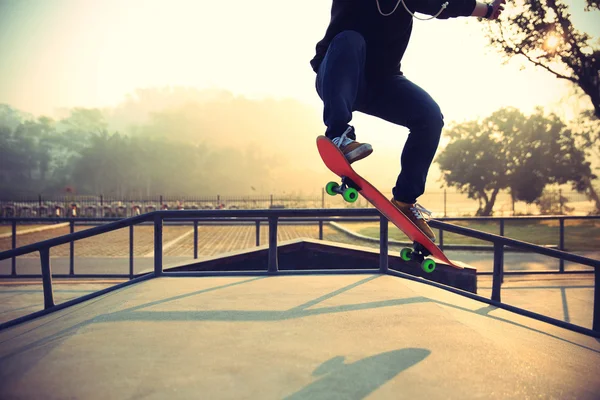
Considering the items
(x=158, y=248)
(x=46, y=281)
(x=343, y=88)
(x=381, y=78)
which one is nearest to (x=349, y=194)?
(x=343, y=88)

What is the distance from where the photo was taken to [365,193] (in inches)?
119

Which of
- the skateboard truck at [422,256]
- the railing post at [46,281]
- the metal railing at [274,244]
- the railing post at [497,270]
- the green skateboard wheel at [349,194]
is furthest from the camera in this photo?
the railing post at [497,270]

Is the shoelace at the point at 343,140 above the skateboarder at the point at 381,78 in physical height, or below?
below

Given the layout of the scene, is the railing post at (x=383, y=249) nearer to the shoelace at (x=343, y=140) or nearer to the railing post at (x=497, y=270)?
the railing post at (x=497, y=270)

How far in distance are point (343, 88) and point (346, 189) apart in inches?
25.6

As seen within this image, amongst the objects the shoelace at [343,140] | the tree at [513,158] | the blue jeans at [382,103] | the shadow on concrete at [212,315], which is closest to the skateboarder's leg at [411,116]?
the blue jeans at [382,103]

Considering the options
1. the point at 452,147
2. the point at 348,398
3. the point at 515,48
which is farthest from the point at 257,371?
the point at 452,147

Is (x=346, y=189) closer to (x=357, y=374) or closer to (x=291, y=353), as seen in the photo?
(x=291, y=353)

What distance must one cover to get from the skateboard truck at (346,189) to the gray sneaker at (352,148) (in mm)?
283

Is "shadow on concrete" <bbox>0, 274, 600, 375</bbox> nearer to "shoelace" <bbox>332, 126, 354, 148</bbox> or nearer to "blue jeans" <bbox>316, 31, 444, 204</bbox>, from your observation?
"blue jeans" <bbox>316, 31, 444, 204</bbox>

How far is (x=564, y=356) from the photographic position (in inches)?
99.9

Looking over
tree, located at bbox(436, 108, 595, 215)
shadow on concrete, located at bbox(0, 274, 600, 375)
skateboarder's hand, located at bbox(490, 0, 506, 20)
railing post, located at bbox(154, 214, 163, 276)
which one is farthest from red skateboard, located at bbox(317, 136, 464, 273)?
tree, located at bbox(436, 108, 595, 215)

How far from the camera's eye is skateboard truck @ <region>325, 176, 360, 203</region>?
111 inches

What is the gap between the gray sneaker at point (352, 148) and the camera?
2592 millimetres
